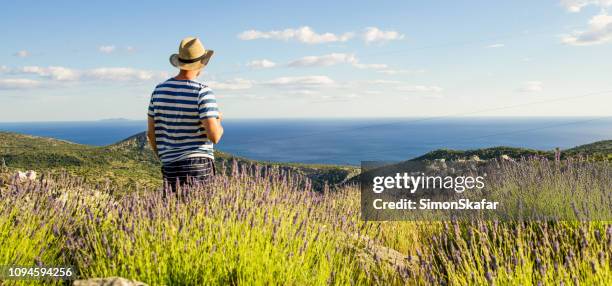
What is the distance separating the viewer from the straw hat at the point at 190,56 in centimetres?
400

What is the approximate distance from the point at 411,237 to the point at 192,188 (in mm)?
2716

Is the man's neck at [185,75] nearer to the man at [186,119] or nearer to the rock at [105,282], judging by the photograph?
the man at [186,119]

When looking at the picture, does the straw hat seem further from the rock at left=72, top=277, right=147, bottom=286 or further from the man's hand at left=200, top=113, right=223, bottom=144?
the rock at left=72, top=277, right=147, bottom=286

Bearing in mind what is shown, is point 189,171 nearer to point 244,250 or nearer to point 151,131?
point 151,131

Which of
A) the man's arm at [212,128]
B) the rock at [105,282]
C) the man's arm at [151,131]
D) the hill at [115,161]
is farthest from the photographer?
the hill at [115,161]

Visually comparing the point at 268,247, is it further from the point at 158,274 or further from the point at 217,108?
the point at 217,108

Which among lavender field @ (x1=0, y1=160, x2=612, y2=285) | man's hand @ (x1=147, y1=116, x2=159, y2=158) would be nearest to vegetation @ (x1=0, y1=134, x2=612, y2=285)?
lavender field @ (x1=0, y1=160, x2=612, y2=285)

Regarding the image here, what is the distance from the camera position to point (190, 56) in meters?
4.00

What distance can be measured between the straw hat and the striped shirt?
15 centimetres

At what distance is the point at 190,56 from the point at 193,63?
0.06 meters

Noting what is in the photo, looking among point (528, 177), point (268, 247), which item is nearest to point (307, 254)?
point (268, 247)

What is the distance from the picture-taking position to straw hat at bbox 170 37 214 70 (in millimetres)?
4004

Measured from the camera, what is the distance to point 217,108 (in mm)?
3910

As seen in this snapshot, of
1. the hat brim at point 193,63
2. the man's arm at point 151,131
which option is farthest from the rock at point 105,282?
the hat brim at point 193,63
